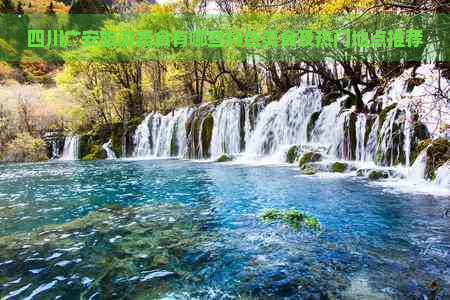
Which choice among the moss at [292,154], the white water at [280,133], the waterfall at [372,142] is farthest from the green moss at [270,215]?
the moss at [292,154]

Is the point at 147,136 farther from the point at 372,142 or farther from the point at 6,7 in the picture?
the point at 6,7

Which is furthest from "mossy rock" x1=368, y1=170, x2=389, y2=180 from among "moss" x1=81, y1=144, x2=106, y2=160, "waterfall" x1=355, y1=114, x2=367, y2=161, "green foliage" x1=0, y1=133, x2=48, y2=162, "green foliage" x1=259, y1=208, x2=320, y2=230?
"green foliage" x1=0, y1=133, x2=48, y2=162

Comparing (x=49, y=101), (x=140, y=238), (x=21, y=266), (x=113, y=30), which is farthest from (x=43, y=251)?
(x=49, y=101)

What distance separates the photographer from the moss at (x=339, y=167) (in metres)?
13.2

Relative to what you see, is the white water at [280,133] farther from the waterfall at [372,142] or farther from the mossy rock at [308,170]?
the mossy rock at [308,170]

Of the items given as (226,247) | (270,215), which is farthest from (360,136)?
(226,247)

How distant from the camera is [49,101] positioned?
3662cm

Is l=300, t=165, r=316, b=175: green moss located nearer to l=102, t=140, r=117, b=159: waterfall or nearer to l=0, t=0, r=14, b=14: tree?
l=102, t=140, r=117, b=159: waterfall

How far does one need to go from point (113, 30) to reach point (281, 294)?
109 ft

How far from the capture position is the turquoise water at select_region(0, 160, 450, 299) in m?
4.21

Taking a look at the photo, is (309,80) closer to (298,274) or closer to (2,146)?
(298,274)

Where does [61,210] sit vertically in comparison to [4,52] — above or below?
below

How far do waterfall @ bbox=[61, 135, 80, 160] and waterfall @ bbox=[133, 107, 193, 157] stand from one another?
20.2ft

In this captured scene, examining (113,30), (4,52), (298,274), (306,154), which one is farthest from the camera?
(4,52)
